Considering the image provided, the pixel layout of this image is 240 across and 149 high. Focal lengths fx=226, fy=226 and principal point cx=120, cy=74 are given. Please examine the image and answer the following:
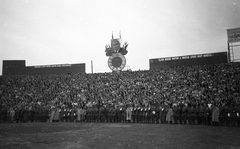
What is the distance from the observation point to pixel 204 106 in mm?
17500

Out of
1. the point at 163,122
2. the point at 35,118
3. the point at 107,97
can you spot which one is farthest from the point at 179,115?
the point at 35,118

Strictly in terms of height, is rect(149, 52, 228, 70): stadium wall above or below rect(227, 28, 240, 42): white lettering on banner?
below

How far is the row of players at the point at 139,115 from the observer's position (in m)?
16.4

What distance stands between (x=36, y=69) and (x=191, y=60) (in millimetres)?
30544

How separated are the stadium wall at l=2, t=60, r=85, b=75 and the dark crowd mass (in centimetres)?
661

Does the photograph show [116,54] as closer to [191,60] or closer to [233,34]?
[191,60]

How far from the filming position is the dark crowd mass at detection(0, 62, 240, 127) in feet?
61.1

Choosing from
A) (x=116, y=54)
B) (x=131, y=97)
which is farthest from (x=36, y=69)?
(x=131, y=97)

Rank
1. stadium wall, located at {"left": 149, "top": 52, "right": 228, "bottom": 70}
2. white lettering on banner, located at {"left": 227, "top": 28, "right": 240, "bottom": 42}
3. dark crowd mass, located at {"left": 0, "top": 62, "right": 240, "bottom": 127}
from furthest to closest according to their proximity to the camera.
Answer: stadium wall, located at {"left": 149, "top": 52, "right": 228, "bottom": 70} < white lettering on banner, located at {"left": 227, "top": 28, "right": 240, "bottom": 42} < dark crowd mass, located at {"left": 0, "top": 62, "right": 240, "bottom": 127}

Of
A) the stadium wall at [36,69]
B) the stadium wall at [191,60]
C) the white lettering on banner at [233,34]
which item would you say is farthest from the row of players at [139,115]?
the white lettering on banner at [233,34]

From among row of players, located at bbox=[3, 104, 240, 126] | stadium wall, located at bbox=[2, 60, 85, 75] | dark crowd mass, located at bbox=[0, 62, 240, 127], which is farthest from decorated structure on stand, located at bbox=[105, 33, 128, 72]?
row of players, located at bbox=[3, 104, 240, 126]

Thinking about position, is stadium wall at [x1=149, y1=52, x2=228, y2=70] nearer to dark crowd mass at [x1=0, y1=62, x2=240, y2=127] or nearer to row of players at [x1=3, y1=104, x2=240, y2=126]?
dark crowd mass at [x1=0, y1=62, x2=240, y2=127]

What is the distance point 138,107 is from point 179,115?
4112 millimetres

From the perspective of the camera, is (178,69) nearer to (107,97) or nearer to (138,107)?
(107,97)
